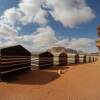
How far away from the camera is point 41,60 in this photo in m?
21.0

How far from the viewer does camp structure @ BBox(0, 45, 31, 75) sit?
12008 millimetres

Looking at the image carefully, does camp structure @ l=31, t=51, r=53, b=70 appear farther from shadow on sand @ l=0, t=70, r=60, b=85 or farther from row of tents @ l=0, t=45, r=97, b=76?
shadow on sand @ l=0, t=70, r=60, b=85

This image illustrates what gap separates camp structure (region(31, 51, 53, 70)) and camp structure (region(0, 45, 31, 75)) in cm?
270

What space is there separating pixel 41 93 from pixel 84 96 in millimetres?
1929

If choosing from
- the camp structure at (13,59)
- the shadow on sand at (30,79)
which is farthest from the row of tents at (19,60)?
the shadow on sand at (30,79)

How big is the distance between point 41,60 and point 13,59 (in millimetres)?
7587

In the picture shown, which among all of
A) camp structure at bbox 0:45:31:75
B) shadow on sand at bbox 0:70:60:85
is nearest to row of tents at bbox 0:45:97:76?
camp structure at bbox 0:45:31:75

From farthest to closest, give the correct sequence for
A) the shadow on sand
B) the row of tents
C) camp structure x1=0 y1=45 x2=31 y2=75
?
the row of tents, camp structure x1=0 y1=45 x2=31 y2=75, the shadow on sand

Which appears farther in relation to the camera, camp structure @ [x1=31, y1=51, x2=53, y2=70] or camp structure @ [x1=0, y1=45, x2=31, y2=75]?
camp structure @ [x1=31, y1=51, x2=53, y2=70]

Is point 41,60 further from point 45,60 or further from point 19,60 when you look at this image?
point 19,60

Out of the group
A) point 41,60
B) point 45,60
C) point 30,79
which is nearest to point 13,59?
point 30,79

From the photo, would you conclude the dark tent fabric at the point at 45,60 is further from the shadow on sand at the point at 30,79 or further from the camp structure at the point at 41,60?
the shadow on sand at the point at 30,79

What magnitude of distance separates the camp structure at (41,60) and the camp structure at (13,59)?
2.70 meters

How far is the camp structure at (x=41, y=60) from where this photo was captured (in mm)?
19938
